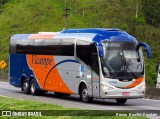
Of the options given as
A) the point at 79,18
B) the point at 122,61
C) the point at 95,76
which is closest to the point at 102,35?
the point at 122,61

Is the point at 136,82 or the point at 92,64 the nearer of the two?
the point at 136,82

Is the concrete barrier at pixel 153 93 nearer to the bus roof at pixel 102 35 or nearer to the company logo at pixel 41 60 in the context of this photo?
the company logo at pixel 41 60

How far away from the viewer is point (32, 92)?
1262 inches

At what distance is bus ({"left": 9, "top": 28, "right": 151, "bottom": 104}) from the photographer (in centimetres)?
2482

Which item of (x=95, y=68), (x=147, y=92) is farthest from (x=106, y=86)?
(x=147, y=92)

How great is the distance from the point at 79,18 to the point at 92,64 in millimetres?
60969

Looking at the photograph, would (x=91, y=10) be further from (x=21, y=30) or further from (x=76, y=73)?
(x=76, y=73)

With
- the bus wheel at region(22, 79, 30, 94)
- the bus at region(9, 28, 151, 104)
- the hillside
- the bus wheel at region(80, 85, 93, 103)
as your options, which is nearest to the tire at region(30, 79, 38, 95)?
the bus wheel at region(22, 79, 30, 94)

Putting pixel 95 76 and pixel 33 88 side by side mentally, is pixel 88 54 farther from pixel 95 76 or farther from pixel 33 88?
pixel 33 88

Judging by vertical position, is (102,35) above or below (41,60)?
above

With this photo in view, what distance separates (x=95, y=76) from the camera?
25.1 m

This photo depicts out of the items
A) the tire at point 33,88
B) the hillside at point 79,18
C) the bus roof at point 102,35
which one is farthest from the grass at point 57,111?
the hillside at point 79,18

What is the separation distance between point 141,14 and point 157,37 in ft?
27.4

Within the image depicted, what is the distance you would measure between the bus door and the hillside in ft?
A: 166
